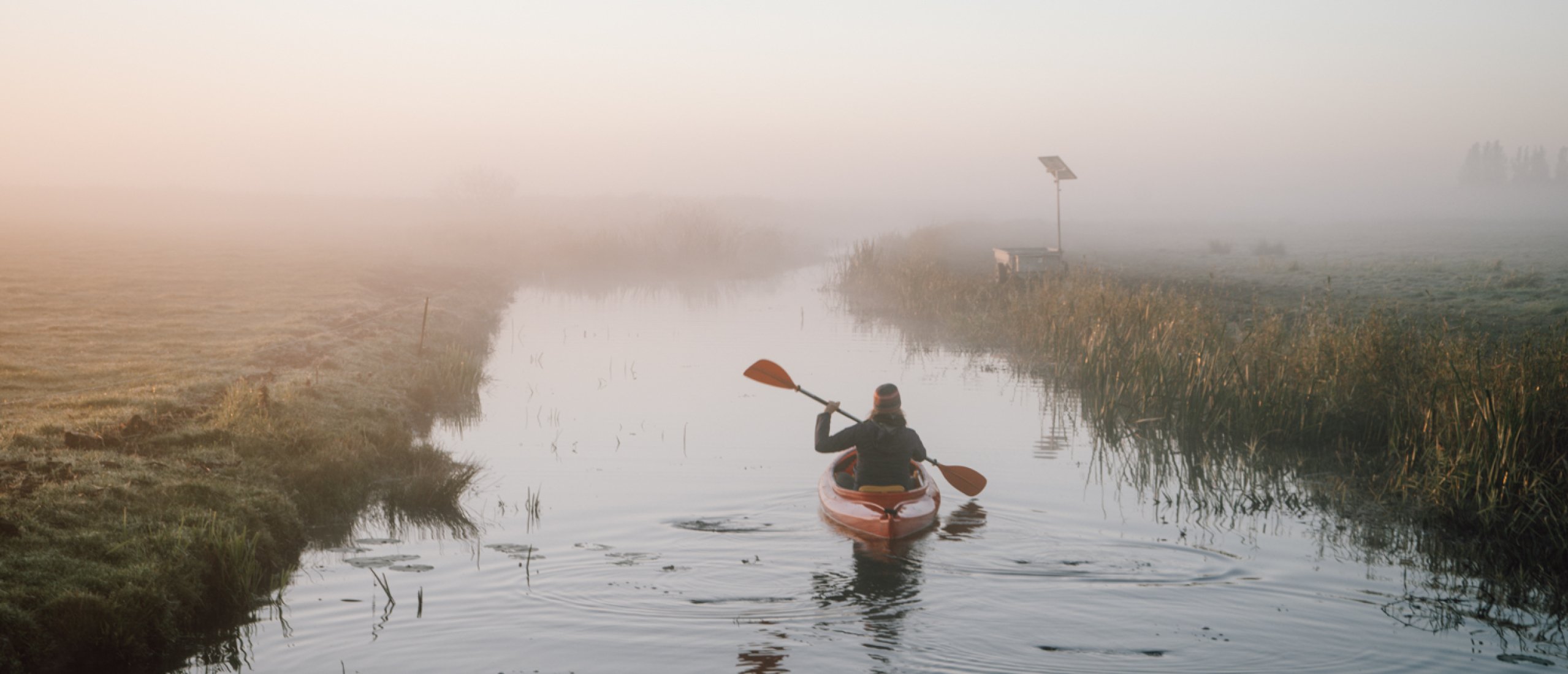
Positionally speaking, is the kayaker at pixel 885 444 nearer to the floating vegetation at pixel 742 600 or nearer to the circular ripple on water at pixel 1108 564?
the circular ripple on water at pixel 1108 564

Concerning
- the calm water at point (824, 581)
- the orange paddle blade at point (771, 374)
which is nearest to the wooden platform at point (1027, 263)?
the calm water at point (824, 581)

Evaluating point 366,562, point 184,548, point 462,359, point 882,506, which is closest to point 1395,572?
point 882,506

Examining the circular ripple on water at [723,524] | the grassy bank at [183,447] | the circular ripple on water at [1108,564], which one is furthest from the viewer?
the circular ripple on water at [723,524]

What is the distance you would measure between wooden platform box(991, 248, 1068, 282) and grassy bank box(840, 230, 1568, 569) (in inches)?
214

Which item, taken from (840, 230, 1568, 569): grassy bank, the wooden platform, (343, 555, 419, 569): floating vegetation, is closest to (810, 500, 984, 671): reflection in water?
(343, 555, 419, 569): floating vegetation

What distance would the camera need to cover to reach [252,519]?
9.19 meters

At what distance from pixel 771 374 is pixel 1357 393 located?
22.7 ft

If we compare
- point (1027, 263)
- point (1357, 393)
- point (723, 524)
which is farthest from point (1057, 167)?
point (723, 524)

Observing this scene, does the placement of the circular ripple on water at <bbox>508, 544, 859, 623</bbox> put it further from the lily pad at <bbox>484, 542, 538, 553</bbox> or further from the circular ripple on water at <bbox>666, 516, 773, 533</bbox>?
the circular ripple on water at <bbox>666, 516, 773, 533</bbox>

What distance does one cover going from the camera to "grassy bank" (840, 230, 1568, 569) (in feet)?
31.8

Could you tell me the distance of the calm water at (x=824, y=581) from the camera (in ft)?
23.0

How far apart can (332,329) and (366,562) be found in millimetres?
13136

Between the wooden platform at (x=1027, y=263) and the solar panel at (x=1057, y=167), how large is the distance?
78.0 inches

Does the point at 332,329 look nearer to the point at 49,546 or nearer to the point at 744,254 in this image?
the point at 49,546
